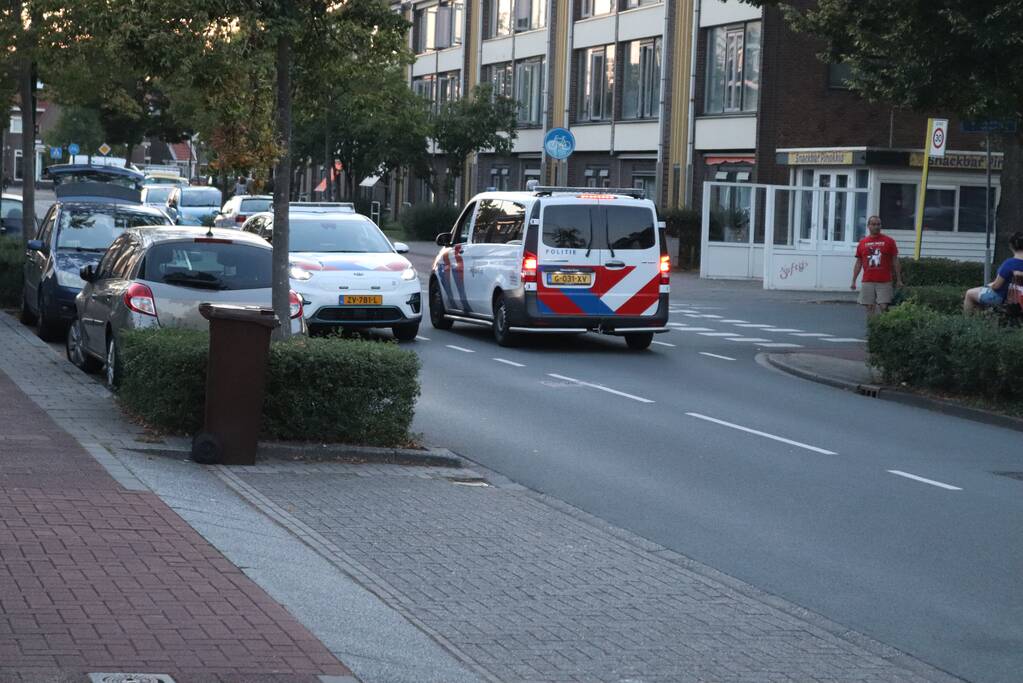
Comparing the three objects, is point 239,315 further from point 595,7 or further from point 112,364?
point 595,7

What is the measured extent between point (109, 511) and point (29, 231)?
16.3 m

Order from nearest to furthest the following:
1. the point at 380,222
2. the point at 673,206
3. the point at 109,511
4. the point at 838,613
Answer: the point at 838,613 → the point at 109,511 → the point at 673,206 → the point at 380,222

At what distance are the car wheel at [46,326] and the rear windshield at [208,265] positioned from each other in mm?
4139

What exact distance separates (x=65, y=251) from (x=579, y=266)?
620 centimetres

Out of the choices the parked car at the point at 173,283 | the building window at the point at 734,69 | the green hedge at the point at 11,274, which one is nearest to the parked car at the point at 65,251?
the green hedge at the point at 11,274

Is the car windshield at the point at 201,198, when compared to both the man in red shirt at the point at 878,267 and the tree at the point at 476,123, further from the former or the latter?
the man in red shirt at the point at 878,267

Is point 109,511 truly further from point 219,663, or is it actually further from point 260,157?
point 260,157

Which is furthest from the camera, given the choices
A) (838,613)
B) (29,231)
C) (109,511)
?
(29,231)

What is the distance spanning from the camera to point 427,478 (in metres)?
10.9

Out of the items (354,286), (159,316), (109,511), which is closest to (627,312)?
(354,286)

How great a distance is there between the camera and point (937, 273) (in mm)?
28875

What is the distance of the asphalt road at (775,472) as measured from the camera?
7.94 m

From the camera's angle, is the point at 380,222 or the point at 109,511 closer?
the point at 109,511

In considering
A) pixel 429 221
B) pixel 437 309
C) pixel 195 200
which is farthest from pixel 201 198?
pixel 437 309
